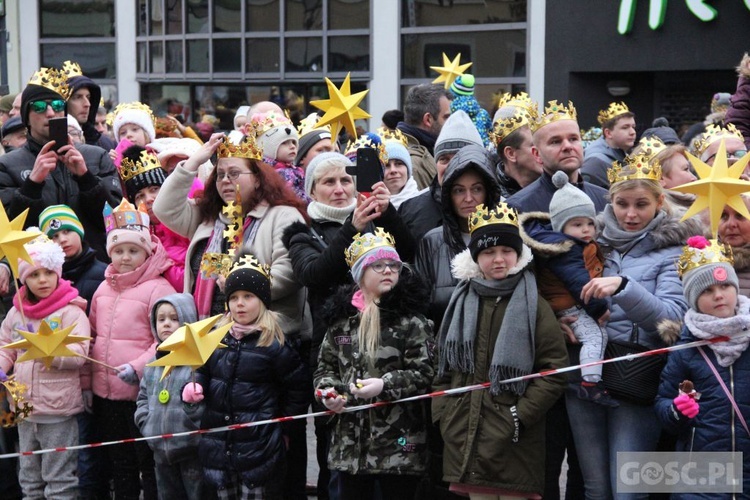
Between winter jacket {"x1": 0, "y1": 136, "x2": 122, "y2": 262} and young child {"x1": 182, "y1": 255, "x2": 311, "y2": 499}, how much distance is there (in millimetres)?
1762

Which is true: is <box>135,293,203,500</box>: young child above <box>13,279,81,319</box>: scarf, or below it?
below

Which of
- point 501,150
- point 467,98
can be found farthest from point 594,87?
point 501,150

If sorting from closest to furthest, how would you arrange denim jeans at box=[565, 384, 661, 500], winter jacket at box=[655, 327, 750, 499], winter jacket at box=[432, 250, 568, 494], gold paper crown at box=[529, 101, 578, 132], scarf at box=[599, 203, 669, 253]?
winter jacket at box=[655, 327, 750, 499]
winter jacket at box=[432, 250, 568, 494]
denim jeans at box=[565, 384, 661, 500]
scarf at box=[599, 203, 669, 253]
gold paper crown at box=[529, 101, 578, 132]

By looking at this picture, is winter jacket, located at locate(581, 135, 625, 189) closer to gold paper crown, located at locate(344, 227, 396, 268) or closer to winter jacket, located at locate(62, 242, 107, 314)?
gold paper crown, located at locate(344, 227, 396, 268)

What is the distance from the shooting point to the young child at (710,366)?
17.2 ft

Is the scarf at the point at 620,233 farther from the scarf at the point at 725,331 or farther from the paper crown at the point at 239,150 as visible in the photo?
the paper crown at the point at 239,150

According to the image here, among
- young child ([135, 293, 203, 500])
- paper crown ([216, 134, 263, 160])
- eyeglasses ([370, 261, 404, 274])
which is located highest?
paper crown ([216, 134, 263, 160])

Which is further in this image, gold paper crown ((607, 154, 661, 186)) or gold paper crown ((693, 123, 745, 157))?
gold paper crown ((693, 123, 745, 157))

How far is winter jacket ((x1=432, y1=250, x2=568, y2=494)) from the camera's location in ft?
18.2

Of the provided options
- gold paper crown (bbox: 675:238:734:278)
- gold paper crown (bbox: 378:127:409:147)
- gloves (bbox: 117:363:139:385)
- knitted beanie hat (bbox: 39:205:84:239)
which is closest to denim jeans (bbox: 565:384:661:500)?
gold paper crown (bbox: 675:238:734:278)

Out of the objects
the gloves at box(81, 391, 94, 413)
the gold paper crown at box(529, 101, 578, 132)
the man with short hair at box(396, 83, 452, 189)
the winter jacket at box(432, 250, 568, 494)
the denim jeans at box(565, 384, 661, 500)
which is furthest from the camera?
the man with short hair at box(396, 83, 452, 189)

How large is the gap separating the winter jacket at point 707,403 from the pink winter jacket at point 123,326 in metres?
3.00

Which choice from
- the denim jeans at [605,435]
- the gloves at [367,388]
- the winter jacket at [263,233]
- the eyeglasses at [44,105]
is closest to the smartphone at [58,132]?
the eyeglasses at [44,105]

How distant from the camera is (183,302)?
668cm
